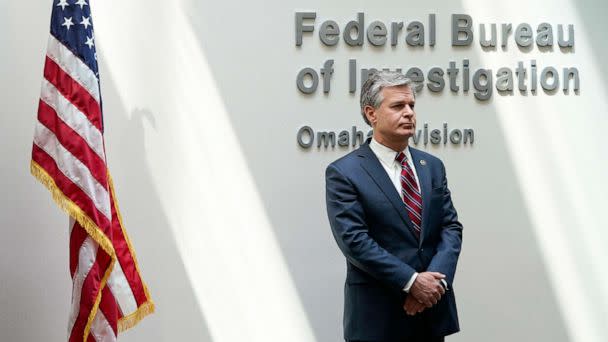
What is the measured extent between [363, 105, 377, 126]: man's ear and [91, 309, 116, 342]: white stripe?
4.61ft

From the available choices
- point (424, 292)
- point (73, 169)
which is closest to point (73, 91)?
point (73, 169)

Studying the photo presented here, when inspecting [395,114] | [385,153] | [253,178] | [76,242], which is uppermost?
[395,114]

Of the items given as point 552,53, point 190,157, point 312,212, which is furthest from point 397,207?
point 552,53

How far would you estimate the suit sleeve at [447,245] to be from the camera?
3672 mm

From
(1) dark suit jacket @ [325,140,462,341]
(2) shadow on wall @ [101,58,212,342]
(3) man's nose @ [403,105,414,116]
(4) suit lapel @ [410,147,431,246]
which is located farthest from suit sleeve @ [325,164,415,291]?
(2) shadow on wall @ [101,58,212,342]

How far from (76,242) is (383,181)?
1.33m

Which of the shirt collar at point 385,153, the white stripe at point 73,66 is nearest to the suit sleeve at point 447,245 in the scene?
the shirt collar at point 385,153

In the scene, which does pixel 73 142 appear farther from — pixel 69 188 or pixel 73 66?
pixel 73 66

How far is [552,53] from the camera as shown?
16.1 feet

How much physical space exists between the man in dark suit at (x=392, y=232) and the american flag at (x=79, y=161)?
3.27 ft

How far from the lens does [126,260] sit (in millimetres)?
4129

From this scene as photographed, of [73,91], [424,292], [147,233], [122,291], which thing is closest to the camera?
[424,292]

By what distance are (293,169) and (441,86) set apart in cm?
88

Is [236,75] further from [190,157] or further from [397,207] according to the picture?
[397,207]
